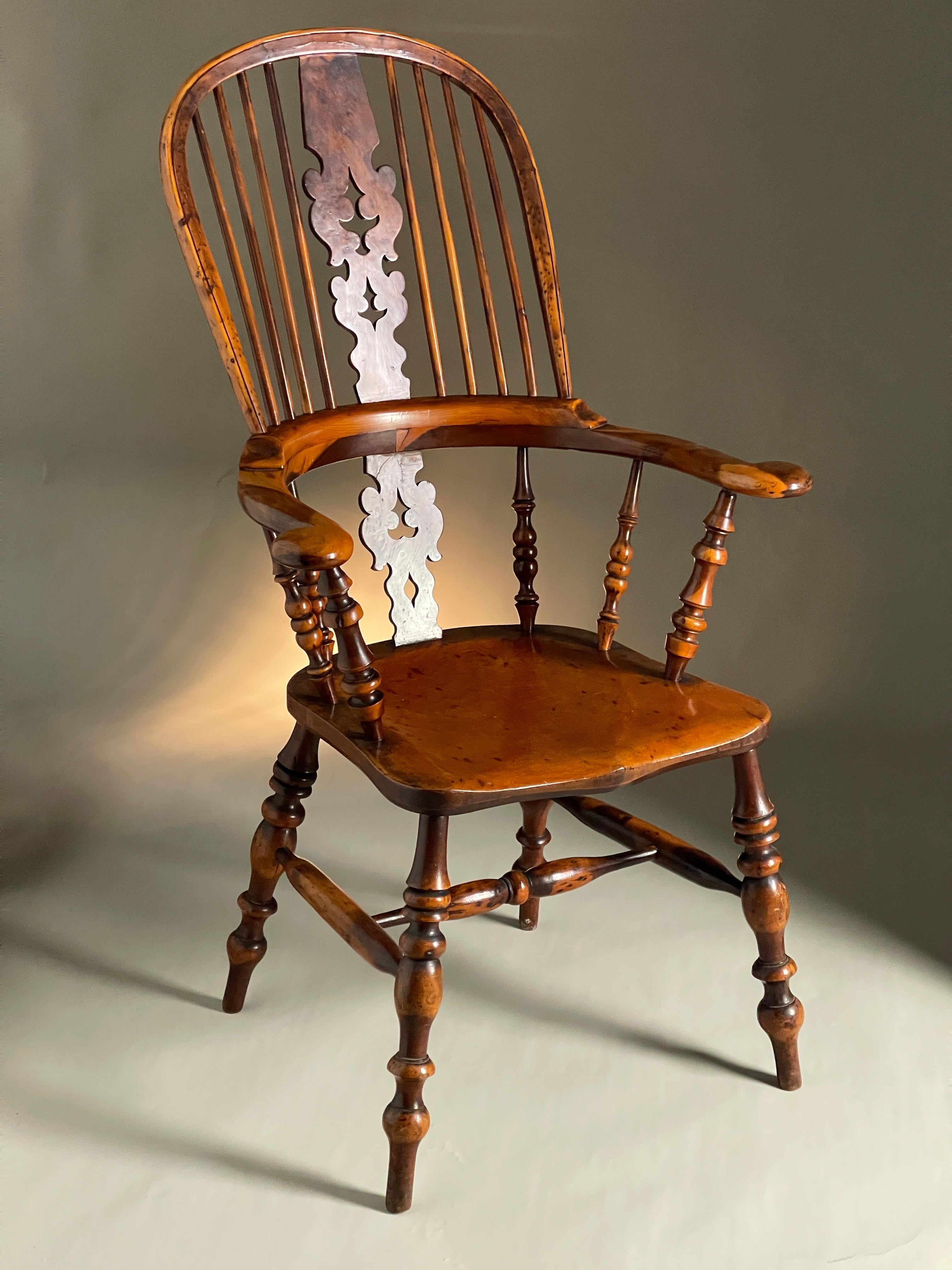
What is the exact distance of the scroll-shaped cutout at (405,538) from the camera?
173 cm

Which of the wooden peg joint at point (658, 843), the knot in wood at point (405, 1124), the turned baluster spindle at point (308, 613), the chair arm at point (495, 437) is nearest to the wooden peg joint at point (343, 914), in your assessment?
the knot in wood at point (405, 1124)

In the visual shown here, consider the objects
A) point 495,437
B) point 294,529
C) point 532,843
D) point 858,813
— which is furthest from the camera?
point 858,813

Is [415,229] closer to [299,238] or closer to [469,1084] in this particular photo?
[299,238]

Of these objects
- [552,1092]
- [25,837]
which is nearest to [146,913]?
[25,837]

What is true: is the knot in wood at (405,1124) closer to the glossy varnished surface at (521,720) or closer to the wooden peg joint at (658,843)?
the glossy varnished surface at (521,720)

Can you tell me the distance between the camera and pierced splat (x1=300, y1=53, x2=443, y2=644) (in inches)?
67.5

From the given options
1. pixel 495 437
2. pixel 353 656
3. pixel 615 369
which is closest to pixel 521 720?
pixel 353 656

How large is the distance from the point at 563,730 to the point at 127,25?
5.85 ft

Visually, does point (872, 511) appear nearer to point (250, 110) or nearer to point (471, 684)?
point (471, 684)

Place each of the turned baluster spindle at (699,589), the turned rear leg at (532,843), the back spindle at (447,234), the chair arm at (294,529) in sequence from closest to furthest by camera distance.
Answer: the chair arm at (294,529) → the turned baluster spindle at (699,589) → the back spindle at (447,234) → the turned rear leg at (532,843)

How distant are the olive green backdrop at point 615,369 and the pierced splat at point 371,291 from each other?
854mm

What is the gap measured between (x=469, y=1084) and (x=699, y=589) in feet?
2.27

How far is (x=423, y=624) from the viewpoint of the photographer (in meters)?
1.78

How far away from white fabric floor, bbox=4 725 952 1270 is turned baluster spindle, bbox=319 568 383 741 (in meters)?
0.53
